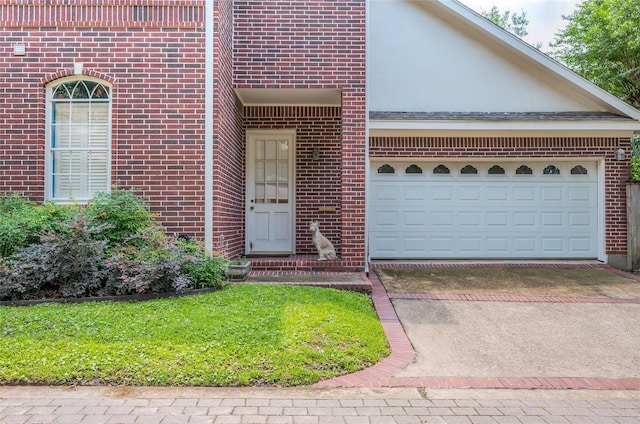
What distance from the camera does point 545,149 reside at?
9.41m

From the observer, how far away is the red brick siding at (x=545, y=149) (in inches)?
370

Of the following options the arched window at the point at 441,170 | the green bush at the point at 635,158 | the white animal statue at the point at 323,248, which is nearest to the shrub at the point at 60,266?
the white animal statue at the point at 323,248

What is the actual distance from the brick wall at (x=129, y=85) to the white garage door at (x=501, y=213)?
470 centimetres

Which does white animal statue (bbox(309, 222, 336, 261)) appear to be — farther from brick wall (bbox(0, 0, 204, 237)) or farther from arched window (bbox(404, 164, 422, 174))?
arched window (bbox(404, 164, 422, 174))

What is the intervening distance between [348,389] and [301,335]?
850mm

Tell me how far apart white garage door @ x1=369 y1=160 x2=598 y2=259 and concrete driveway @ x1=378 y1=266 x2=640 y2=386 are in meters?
2.06

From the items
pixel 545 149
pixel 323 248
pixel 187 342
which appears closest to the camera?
pixel 187 342

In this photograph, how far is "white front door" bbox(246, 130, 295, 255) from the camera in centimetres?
903

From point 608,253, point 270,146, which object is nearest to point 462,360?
point 270,146

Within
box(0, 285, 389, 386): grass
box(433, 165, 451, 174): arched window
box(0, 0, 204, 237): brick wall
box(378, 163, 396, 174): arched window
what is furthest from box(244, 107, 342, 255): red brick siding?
box(0, 285, 389, 386): grass

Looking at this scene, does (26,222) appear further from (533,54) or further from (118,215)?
(533,54)

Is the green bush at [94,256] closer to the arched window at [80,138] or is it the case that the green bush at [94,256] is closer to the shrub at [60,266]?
the shrub at [60,266]

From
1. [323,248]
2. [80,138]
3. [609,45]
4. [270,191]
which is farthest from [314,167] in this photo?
[609,45]

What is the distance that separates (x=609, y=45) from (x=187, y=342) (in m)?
16.8
